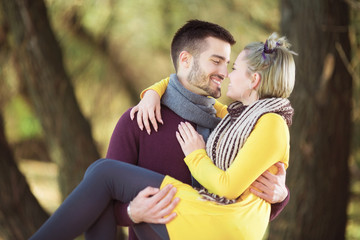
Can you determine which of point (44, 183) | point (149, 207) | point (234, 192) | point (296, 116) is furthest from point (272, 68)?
point (44, 183)

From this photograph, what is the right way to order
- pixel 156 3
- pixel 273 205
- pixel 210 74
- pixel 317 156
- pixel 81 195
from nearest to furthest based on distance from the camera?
pixel 81 195
pixel 273 205
pixel 210 74
pixel 317 156
pixel 156 3

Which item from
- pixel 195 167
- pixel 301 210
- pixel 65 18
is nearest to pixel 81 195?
pixel 195 167

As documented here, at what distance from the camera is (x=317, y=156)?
341 cm

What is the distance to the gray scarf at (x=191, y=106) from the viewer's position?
206 centimetres

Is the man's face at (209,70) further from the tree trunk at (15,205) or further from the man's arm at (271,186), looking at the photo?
the tree trunk at (15,205)

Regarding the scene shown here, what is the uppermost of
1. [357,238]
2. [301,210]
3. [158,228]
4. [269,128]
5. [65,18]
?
[65,18]

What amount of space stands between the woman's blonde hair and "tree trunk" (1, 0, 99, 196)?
2.24 meters

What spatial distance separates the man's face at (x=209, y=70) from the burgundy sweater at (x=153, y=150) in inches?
9.9

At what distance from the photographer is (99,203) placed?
5.63 feet

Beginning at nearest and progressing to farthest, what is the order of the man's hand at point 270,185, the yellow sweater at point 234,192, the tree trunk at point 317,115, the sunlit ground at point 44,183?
the yellow sweater at point 234,192, the man's hand at point 270,185, the tree trunk at point 317,115, the sunlit ground at point 44,183

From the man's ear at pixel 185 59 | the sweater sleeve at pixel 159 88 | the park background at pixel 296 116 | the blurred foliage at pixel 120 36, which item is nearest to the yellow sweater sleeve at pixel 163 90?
the sweater sleeve at pixel 159 88

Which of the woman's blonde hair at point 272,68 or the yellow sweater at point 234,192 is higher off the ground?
the woman's blonde hair at point 272,68

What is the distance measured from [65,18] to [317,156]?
3.25 m

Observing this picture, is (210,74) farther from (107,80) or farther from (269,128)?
(107,80)
